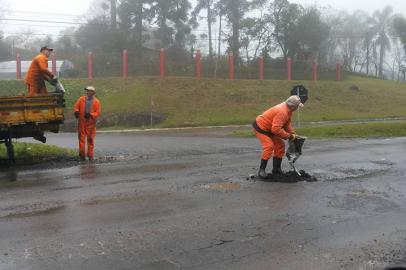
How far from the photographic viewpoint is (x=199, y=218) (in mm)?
6797

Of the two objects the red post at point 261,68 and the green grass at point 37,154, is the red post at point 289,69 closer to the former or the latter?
the red post at point 261,68

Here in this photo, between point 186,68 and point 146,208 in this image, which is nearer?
point 146,208

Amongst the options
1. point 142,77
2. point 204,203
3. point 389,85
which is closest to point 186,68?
point 142,77

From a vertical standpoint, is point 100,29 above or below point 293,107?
above

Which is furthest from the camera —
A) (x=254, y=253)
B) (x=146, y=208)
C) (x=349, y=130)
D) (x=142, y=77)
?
(x=142, y=77)

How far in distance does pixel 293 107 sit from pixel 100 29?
39672 millimetres

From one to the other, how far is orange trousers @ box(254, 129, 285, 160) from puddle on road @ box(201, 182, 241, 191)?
2.71ft

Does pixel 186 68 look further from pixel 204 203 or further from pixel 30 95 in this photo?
pixel 204 203

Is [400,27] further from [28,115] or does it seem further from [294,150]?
[28,115]

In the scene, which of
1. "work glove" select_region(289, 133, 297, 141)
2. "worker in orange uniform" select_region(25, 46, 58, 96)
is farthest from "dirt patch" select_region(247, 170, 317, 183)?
"worker in orange uniform" select_region(25, 46, 58, 96)

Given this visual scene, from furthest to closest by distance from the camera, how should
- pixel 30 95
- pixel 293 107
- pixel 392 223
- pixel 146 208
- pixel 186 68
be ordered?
pixel 186 68 → pixel 30 95 → pixel 293 107 → pixel 146 208 → pixel 392 223

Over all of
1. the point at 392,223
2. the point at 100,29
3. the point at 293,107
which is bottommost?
the point at 392,223

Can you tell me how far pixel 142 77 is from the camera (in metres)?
35.2

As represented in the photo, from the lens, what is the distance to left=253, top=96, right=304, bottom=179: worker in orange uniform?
9.42m
